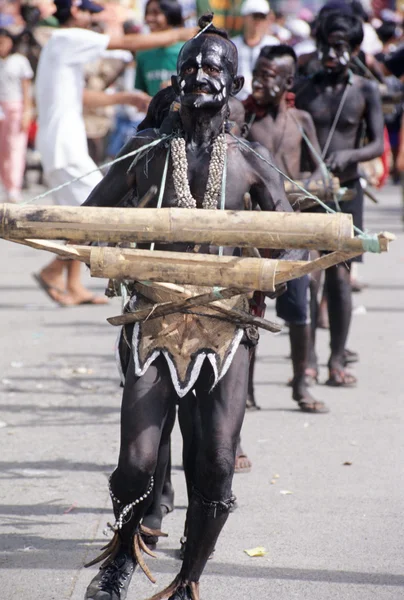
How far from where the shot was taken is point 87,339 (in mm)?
8352

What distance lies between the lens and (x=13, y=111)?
15.3 meters

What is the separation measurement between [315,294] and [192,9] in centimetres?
1324

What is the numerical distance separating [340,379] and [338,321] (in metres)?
0.35

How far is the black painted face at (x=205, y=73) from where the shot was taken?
3896 mm

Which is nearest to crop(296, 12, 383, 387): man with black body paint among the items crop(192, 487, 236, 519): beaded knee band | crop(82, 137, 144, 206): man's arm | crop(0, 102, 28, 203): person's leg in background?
crop(82, 137, 144, 206): man's arm

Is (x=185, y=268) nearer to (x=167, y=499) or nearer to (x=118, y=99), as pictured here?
(x=167, y=499)

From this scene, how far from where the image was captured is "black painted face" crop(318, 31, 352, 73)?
6.92m

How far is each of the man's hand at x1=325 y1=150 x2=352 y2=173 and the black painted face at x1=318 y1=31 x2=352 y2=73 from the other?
0.52 m

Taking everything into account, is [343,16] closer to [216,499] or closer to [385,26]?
[216,499]

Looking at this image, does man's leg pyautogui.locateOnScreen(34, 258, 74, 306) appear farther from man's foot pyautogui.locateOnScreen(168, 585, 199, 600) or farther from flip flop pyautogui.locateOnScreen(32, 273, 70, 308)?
man's foot pyautogui.locateOnScreen(168, 585, 199, 600)

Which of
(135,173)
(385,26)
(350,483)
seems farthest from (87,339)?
(385,26)

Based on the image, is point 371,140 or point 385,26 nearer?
point 371,140

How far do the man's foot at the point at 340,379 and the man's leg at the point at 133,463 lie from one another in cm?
316

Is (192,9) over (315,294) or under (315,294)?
over
